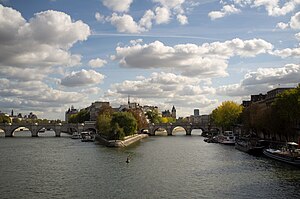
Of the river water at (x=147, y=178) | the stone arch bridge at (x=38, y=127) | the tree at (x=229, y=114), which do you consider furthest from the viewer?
the stone arch bridge at (x=38, y=127)

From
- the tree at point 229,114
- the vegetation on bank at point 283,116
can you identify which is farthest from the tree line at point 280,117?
the tree at point 229,114

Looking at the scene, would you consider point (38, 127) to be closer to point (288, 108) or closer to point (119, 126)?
point (119, 126)

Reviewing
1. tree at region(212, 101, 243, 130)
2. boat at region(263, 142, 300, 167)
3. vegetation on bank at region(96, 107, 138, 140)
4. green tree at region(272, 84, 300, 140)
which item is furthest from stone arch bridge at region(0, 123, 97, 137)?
boat at region(263, 142, 300, 167)

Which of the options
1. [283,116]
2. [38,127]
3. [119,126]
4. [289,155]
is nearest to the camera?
[289,155]

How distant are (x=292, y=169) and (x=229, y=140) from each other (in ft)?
164

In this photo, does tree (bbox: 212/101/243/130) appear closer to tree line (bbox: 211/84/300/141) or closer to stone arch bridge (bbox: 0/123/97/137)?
tree line (bbox: 211/84/300/141)

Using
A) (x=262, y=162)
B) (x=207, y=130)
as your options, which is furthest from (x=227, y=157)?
(x=207, y=130)

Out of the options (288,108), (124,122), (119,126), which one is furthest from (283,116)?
(124,122)

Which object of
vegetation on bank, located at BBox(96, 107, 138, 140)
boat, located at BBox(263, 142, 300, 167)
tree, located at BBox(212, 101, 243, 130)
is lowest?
boat, located at BBox(263, 142, 300, 167)

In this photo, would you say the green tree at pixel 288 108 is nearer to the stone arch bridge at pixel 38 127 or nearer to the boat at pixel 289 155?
the boat at pixel 289 155

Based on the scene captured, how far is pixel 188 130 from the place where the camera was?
165625 millimetres

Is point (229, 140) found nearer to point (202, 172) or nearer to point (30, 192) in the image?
point (202, 172)

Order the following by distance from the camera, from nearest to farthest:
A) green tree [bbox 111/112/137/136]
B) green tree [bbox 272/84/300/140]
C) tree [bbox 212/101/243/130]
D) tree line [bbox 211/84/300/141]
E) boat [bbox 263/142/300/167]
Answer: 1. boat [bbox 263/142/300/167]
2. green tree [bbox 272/84/300/140]
3. tree line [bbox 211/84/300/141]
4. green tree [bbox 111/112/137/136]
5. tree [bbox 212/101/243/130]

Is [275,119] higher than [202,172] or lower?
higher
